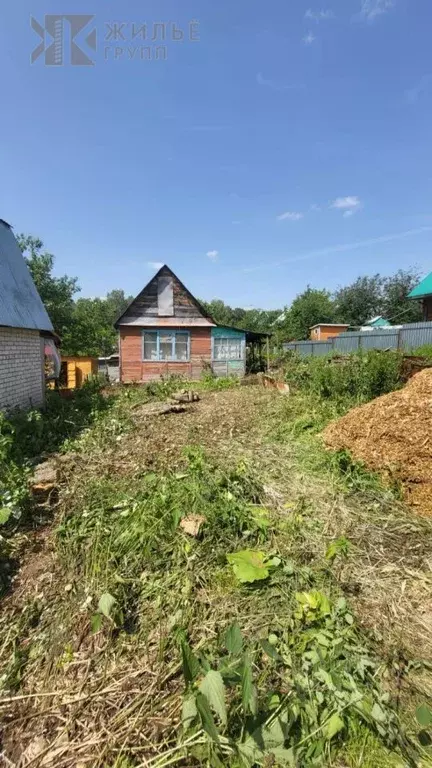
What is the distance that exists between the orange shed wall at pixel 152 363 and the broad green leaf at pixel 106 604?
1400 centimetres

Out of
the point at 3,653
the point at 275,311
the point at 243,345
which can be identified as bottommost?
the point at 3,653

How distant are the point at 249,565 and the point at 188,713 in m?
1.03

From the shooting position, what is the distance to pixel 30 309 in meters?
8.84

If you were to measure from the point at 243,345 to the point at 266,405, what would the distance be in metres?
8.93

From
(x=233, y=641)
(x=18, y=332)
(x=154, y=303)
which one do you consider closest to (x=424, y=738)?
(x=233, y=641)

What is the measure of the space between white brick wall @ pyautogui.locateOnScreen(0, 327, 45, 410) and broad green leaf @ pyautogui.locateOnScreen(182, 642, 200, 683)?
21.7ft

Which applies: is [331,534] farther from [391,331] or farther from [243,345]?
[243,345]

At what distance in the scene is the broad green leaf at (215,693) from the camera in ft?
4.73

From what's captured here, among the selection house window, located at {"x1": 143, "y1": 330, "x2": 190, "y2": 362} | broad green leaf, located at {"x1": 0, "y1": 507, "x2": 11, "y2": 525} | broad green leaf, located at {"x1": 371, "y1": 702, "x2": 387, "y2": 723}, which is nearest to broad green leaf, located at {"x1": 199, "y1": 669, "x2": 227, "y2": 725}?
broad green leaf, located at {"x1": 371, "y1": 702, "x2": 387, "y2": 723}

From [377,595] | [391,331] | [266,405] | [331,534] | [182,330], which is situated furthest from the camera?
[182,330]

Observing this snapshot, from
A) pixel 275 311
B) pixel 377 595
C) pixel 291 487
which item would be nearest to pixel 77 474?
pixel 291 487

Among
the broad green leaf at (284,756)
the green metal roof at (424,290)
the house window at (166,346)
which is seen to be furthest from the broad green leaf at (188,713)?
the green metal roof at (424,290)

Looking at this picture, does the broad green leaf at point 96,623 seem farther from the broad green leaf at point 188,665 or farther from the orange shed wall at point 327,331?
the orange shed wall at point 327,331

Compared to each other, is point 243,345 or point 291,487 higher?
point 243,345
